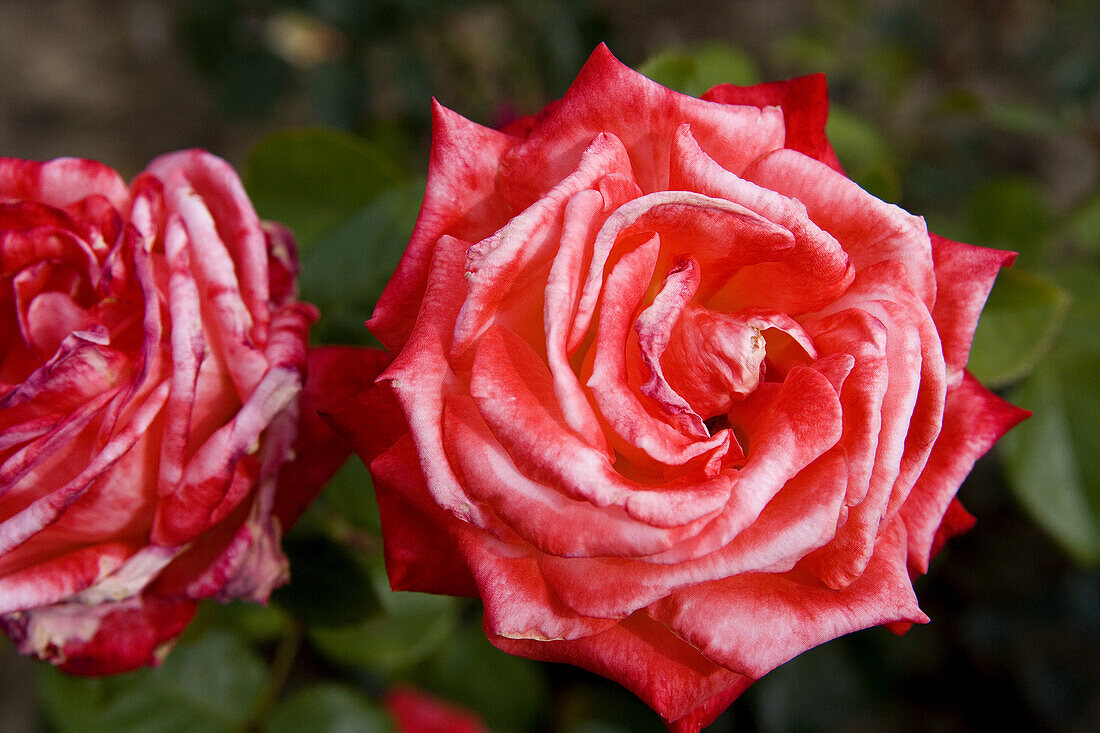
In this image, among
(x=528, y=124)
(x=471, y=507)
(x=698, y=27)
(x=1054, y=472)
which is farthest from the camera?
(x=698, y=27)

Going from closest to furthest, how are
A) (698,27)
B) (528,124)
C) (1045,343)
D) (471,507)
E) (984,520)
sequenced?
(471,507) < (528,124) < (1045,343) < (984,520) < (698,27)

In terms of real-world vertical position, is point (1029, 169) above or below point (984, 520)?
above

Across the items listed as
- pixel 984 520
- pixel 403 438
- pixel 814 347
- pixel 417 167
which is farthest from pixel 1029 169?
pixel 403 438

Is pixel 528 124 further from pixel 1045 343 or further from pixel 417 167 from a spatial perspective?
pixel 417 167

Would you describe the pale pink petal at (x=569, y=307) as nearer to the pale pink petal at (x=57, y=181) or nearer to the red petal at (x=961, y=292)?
the red petal at (x=961, y=292)

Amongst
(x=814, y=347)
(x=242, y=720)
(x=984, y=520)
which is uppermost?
(x=814, y=347)

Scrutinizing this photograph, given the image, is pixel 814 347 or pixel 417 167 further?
pixel 417 167

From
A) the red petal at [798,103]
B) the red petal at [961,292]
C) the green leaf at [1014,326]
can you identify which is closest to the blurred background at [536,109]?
the green leaf at [1014,326]
